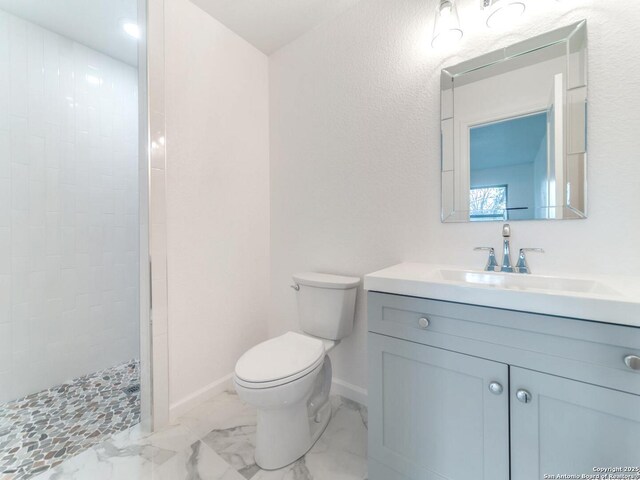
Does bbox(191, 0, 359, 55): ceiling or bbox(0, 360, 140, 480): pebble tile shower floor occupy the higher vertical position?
bbox(191, 0, 359, 55): ceiling

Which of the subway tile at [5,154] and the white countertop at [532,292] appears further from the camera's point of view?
the subway tile at [5,154]

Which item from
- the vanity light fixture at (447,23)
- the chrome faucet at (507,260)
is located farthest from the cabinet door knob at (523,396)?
the vanity light fixture at (447,23)

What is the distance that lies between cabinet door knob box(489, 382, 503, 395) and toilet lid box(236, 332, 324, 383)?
0.68 meters

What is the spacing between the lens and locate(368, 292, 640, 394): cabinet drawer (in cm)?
67

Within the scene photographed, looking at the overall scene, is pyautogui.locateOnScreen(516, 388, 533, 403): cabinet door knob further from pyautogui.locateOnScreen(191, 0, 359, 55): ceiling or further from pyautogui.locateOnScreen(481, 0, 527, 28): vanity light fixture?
pyautogui.locateOnScreen(191, 0, 359, 55): ceiling

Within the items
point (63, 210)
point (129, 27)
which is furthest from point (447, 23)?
point (63, 210)

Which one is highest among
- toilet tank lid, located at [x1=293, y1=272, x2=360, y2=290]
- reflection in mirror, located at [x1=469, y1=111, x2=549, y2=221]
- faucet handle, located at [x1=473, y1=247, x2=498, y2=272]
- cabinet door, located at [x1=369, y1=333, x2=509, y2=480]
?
reflection in mirror, located at [x1=469, y1=111, x2=549, y2=221]

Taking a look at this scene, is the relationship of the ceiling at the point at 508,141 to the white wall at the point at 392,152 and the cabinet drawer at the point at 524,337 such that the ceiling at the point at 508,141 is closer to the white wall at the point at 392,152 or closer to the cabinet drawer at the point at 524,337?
the white wall at the point at 392,152

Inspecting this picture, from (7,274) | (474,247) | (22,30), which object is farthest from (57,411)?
(474,247)

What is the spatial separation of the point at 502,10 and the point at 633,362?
53.8 inches

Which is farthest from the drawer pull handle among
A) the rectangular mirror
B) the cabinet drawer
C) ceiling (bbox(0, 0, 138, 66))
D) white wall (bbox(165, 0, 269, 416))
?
ceiling (bbox(0, 0, 138, 66))

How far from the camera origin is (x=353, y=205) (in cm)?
163

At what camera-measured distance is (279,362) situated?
118 centimetres

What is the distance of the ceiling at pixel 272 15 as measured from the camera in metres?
1.59
